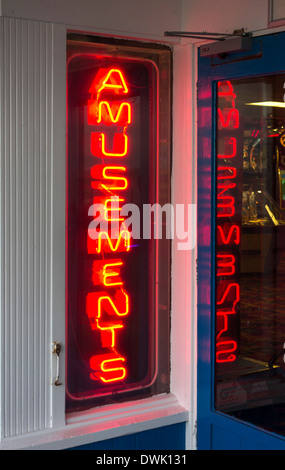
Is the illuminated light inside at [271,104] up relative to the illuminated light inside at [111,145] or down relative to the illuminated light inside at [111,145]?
up

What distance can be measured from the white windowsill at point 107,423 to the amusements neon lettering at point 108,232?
0.18 m

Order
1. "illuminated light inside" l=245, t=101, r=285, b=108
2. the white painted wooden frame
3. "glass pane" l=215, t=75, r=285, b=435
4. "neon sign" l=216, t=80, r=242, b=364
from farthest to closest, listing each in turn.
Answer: "neon sign" l=216, t=80, r=242, b=364, "glass pane" l=215, t=75, r=285, b=435, "illuminated light inside" l=245, t=101, r=285, b=108, the white painted wooden frame

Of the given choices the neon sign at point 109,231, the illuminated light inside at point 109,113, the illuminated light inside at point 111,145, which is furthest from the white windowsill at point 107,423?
the illuminated light inside at point 109,113

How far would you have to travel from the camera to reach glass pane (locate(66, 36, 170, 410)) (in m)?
3.33

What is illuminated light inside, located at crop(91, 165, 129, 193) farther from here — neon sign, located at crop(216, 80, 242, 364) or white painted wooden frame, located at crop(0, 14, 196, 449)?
neon sign, located at crop(216, 80, 242, 364)

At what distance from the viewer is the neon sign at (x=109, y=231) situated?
3330mm

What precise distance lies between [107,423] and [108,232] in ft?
3.11

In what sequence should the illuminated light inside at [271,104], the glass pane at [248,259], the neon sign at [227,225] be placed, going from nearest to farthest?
the illuminated light inside at [271,104] → the glass pane at [248,259] → the neon sign at [227,225]

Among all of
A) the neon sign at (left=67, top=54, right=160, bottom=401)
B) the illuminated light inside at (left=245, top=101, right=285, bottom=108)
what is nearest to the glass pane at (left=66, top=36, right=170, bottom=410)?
the neon sign at (left=67, top=54, right=160, bottom=401)

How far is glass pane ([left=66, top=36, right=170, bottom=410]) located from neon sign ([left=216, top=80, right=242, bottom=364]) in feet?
1.08

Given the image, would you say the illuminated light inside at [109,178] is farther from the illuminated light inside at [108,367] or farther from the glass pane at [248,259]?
the illuminated light inside at [108,367]

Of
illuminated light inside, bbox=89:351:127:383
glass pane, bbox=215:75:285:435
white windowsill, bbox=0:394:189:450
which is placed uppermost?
glass pane, bbox=215:75:285:435

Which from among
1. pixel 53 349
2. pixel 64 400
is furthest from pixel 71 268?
pixel 64 400

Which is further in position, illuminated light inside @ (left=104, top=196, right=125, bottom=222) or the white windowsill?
illuminated light inside @ (left=104, top=196, right=125, bottom=222)
